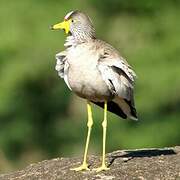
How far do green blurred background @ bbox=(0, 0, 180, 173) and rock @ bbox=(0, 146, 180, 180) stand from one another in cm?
805

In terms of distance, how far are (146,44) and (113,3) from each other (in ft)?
5.59

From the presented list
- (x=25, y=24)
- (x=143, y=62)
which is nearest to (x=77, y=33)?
(x=143, y=62)

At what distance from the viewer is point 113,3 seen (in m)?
20.9

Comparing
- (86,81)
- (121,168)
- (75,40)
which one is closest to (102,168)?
(121,168)

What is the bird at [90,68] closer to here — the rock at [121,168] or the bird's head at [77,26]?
the bird's head at [77,26]

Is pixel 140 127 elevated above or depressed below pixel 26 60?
below

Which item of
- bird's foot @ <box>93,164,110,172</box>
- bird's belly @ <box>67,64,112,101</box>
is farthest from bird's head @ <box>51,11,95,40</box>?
bird's foot @ <box>93,164,110,172</box>

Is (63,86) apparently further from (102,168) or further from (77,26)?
(102,168)

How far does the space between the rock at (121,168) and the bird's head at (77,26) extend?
3.78ft

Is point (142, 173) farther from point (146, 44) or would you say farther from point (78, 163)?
point (146, 44)

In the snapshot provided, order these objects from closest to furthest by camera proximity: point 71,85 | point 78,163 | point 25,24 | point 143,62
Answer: point 71,85 → point 78,163 → point 143,62 → point 25,24

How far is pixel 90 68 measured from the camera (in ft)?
28.3

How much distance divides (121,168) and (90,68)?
933 mm

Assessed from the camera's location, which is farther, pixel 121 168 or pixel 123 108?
pixel 123 108
